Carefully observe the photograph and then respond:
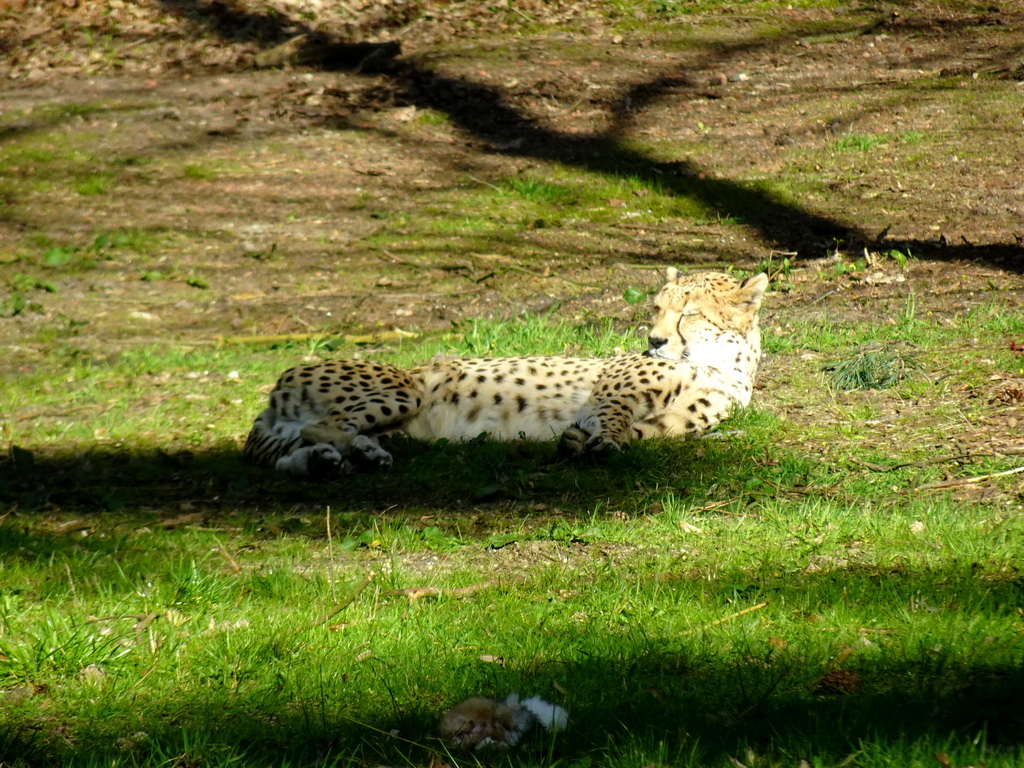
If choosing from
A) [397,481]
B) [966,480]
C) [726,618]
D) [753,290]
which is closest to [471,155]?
[753,290]

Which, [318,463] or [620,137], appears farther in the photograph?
[620,137]

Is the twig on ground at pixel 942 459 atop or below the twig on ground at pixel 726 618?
below

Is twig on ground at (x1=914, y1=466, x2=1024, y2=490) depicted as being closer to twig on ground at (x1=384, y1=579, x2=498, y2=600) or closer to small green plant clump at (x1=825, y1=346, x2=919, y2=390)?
small green plant clump at (x1=825, y1=346, x2=919, y2=390)

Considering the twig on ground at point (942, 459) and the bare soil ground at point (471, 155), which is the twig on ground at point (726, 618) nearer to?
→ the twig on ground at point (942, 459)

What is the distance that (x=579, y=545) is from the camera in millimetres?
5062

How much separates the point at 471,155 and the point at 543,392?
26.2ft

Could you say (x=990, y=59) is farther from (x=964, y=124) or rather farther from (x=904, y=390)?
(x=904, y=390)

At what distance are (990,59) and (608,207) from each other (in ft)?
22.0

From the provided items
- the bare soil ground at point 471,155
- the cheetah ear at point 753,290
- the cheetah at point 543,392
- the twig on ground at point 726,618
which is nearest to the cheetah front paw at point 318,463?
the cheetah at point 543,392

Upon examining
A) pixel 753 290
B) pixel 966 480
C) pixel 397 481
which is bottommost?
pixel 397 481

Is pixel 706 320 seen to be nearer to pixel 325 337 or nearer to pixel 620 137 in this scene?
pixel 325 337

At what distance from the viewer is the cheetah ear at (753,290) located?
7.41 meters

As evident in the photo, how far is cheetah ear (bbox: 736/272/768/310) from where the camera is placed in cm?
741

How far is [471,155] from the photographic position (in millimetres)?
14578
